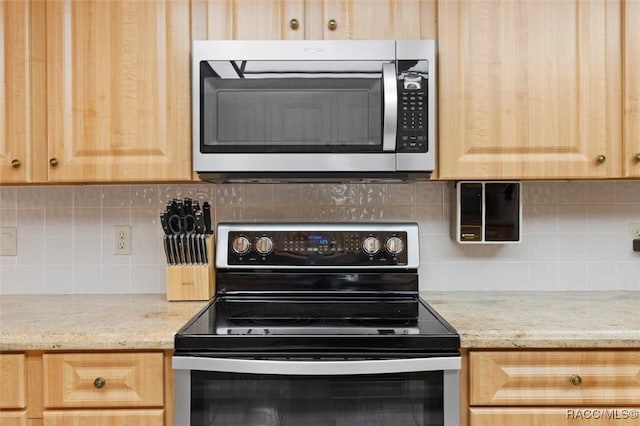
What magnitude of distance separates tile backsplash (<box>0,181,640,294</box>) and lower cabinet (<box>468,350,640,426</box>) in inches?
26.0

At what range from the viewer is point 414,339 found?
1307 millimetres

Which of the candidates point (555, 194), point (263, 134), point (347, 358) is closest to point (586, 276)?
point (555, 194)

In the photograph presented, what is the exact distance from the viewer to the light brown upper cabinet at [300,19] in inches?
64.9

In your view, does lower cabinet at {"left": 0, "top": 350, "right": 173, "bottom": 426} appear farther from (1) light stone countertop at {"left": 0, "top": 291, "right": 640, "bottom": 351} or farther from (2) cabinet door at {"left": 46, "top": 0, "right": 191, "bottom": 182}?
(2) cabinet door at {"left": 46, "top": 0, "right": 191, "bottom": 182}

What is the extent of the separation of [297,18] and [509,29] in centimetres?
66

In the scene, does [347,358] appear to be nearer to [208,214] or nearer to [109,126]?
[208,214]

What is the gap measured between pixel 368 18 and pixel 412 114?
0.34 metres

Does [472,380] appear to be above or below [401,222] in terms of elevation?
below

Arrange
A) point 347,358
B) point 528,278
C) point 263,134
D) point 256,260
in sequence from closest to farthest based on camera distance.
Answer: point 347,358, point 263,134, point 256,260, point 528,278

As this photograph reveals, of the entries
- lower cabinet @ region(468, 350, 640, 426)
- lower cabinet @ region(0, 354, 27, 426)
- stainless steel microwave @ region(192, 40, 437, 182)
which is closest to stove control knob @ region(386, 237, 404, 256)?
stainless steel microwave @ region(192, 40, 437, 182)

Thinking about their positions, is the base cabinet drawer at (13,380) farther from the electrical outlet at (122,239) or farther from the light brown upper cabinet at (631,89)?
the light brown upper cabinet at (631,89)

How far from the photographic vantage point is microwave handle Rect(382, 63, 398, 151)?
1567 mm

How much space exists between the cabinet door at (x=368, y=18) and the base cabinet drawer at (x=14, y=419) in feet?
4.35

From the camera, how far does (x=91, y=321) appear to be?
4.80 feet
